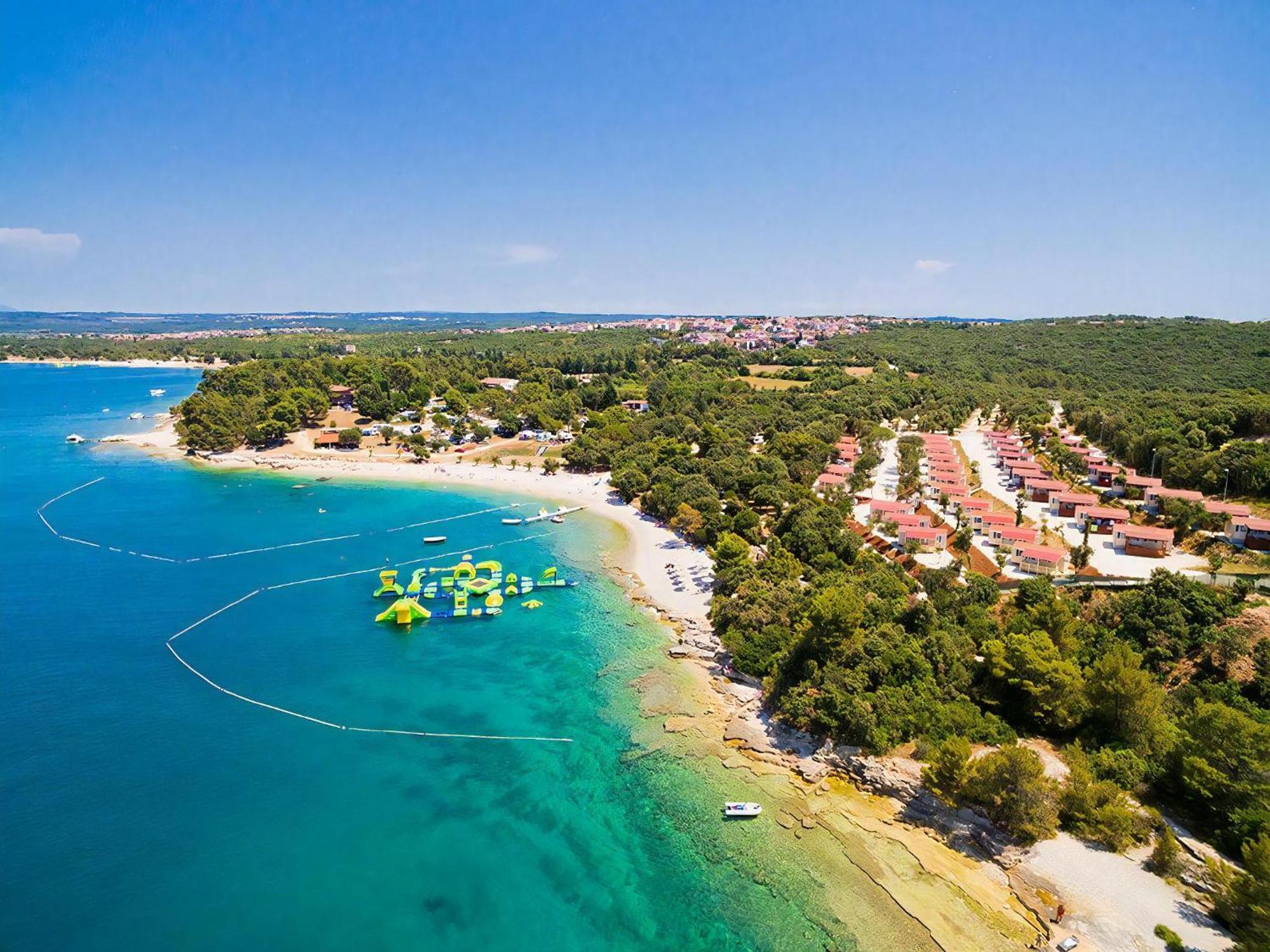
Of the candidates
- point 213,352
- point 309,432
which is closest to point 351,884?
point 309,432

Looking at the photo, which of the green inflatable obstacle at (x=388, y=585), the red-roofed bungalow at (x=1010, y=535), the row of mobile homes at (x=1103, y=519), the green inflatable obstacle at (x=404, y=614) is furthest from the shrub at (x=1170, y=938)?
the green inflatable obstacle at (x=388, y=585)

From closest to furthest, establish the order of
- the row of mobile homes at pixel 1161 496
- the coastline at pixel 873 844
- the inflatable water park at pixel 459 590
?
the coastline at pixel 873 844 < the inflatable water park at pixel 459 590 < the row of mobile homes at pixel 1161 496

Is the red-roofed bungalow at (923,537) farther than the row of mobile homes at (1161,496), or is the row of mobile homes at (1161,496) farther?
the row of mobile homes at (1161,496)

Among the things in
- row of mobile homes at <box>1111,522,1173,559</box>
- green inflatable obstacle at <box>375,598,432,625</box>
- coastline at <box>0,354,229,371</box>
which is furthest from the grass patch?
coastline at <box>0,354,229,371</box>

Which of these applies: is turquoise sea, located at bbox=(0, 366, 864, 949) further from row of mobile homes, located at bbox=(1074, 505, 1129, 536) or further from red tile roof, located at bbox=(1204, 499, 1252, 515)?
red tile roof, located at bbox=(1204, 499, 1252, 515)

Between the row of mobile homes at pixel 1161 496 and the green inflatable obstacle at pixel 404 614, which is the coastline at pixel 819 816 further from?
the row of mobile homes at pixel 1161 496

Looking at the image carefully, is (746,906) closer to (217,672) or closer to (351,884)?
(351,884)

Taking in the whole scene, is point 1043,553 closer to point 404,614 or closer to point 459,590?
point 459,590
